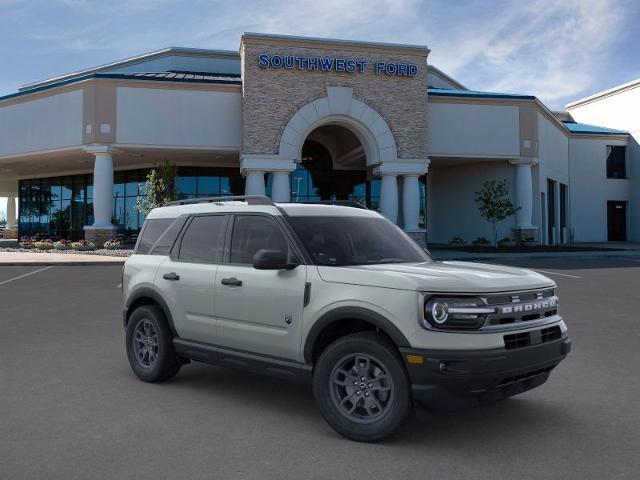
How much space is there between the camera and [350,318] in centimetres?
467

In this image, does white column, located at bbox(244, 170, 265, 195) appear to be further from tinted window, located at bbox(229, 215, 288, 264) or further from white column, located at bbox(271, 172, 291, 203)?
tinted window, located at bbox(229, 215, 288, 264)

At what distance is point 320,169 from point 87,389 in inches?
1334

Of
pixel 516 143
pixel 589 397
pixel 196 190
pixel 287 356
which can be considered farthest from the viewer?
pixel 196 190

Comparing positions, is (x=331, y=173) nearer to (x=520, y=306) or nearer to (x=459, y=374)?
(x=520, y=306)

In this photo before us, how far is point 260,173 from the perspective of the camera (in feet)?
98.3

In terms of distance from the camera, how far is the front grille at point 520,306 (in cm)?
431

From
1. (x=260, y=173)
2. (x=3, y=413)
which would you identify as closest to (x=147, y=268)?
(x=3, y=413)

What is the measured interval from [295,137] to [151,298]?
24259 mm

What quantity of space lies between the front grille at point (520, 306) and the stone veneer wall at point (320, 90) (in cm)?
2569

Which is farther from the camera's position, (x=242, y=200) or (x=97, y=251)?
(x=97, y=251)

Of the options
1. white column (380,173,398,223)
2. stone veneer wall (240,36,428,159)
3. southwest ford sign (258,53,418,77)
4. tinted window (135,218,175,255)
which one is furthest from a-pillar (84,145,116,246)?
tinted window (135,218,175,255)

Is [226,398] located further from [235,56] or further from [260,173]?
[235,56]

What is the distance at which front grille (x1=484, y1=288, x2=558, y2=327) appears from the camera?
4.31m

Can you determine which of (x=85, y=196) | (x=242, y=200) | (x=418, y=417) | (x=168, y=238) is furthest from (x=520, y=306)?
(x=85, y=196)
